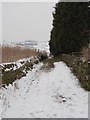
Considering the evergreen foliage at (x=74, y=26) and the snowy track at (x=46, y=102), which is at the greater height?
the evergreen foliage at (x=74, y=26)

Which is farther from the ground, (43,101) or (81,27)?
(81,27)

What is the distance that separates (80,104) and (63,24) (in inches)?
914

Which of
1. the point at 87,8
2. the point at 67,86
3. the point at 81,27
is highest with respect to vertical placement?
the point at 87,8

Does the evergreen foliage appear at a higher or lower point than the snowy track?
higher

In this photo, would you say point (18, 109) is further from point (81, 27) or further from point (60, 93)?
point (81, 27)

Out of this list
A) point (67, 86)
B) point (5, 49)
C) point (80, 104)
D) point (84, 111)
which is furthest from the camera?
point (5, 49)

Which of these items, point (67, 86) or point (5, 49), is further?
point (5, 49)

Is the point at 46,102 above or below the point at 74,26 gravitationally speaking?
below

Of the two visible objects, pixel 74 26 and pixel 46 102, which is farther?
pixel 74 26

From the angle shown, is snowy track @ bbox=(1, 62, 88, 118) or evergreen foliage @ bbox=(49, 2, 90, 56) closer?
snowy track @ bbox=(1, 62, 88, 118)

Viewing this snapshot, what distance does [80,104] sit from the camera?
8.52m

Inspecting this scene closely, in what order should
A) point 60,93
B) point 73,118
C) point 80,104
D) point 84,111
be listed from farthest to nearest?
1. point 60,93
2. point 80,104
3. point 84,111
4. point 73,118

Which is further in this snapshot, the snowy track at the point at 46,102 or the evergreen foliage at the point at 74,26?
the evergreen foliage at the point at 74,26

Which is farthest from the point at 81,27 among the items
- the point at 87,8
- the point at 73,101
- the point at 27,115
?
the point at 27,115
